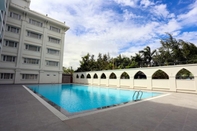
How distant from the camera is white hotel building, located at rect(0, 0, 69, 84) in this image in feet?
56.1

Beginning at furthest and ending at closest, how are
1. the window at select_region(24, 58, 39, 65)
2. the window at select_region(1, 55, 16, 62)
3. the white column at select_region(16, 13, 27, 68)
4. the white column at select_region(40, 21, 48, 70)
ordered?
the white column at select_region(40, 21, 48, 70) → the window at select_region(24, 58, 39, 65) → the white column at select_region(16, 13, 27, 68) → the window at select_region(1, 55, 16, 62)

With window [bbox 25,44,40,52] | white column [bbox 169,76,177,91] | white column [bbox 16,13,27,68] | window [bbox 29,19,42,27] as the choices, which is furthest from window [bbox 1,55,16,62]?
white column [bbox 169,76,177,91]

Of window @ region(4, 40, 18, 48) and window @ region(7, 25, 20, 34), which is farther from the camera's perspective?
window @ region(7, 25, 20, 34)

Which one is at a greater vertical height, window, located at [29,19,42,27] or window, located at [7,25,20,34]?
window, located at [29,19,42,27]

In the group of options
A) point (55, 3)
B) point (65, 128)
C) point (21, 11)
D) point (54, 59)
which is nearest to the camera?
point (65, 128)

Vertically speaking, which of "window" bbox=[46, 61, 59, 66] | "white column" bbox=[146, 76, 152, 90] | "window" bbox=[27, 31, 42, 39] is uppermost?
"window" bbox=[27, 31, 42, 39]

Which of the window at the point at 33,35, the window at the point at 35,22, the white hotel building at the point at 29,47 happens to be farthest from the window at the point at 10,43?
the window at the point at 35,22

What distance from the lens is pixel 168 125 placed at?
10.4 ft

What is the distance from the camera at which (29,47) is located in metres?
19.3

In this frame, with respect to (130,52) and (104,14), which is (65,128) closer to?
(104,14)

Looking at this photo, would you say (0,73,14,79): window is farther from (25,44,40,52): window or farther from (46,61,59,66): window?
(46,61,59,66): window

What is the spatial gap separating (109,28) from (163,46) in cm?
1670

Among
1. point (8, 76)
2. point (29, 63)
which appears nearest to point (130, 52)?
point (29, 63)

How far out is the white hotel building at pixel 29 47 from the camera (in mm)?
17103
